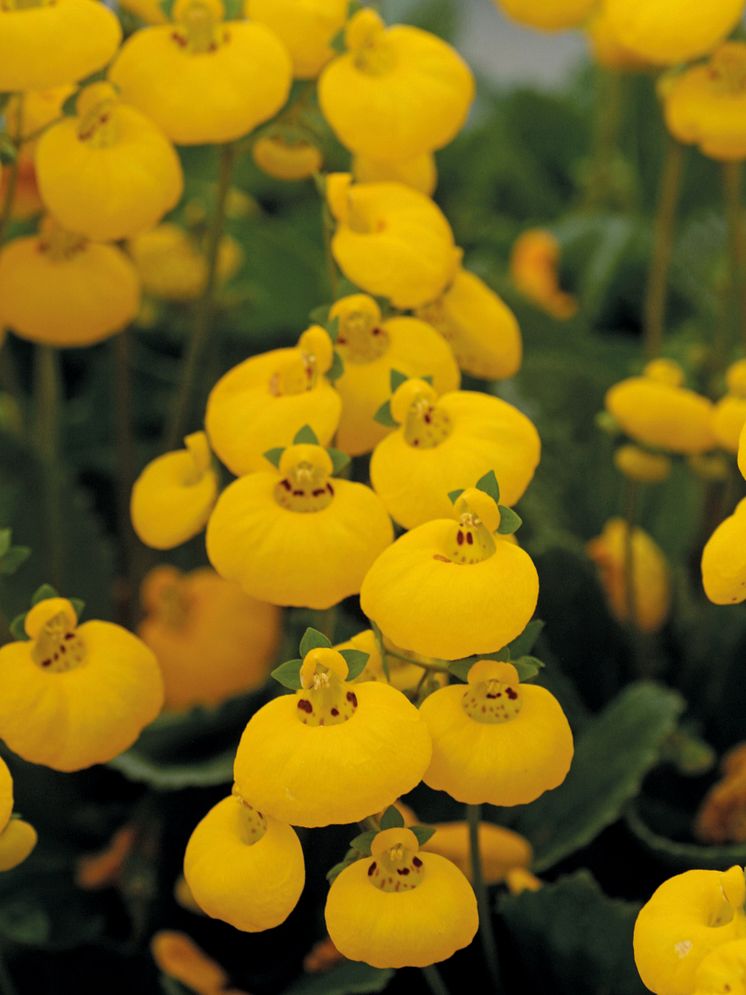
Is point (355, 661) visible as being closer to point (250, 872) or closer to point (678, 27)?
point (250, 872)

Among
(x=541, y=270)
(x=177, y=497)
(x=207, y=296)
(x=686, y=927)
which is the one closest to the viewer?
(x=686, y=927)

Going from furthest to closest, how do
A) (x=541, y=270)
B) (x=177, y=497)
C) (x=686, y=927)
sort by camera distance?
(x=541, y=270) < (x=177, y=497) < (x=686, y=927)

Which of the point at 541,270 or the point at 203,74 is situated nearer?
the point at 203,74

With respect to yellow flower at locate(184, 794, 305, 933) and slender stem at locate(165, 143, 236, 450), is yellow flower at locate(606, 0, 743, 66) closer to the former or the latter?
slender stem at locate(165, 143, 236, 450)

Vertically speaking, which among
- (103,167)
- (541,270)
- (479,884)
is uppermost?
A: (103,167)

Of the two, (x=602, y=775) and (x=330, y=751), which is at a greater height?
(x=330, y=751)

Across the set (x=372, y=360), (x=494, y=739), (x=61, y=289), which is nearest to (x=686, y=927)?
(x=494, y=739)

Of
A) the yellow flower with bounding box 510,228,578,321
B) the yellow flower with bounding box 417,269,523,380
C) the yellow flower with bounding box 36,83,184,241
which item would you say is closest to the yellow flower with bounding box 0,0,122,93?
the yellow flower with bounding box 36,83,184,241

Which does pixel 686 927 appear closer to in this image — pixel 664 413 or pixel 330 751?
pixel 330 751
